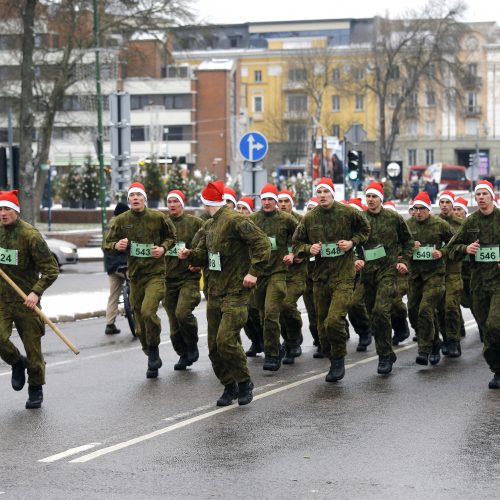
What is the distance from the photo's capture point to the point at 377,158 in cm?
11469

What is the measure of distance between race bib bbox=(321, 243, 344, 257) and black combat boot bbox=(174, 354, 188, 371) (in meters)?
2.15

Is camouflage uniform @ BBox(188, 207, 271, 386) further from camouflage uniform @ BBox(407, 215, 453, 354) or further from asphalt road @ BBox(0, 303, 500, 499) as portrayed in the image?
camouflage uniform @ BBox(407, 215, 453, 354)

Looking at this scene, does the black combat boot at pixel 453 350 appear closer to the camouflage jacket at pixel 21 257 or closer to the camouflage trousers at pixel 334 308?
the camouflage trousers at pixel 334 308

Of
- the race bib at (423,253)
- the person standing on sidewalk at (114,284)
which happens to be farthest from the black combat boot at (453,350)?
the person standing on sidewalk at (114,284)

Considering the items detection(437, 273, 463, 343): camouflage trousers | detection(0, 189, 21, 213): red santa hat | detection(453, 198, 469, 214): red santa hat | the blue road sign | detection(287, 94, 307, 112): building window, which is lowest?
detection(437, 273, 463, 343): camouflage trousers

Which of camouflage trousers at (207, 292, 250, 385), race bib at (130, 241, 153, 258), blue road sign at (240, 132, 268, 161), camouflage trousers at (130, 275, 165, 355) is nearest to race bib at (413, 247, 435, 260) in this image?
camouflage trousers at (130, 275, 165, 355)

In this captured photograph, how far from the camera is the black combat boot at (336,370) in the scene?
13055 mm

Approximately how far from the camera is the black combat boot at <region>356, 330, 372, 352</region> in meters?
15.9

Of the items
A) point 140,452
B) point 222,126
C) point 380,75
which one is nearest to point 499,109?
point 222,126

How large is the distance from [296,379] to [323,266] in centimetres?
118

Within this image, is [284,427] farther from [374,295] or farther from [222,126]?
[222,126]

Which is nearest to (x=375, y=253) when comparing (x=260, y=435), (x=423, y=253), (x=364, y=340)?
(x=423, y=253)

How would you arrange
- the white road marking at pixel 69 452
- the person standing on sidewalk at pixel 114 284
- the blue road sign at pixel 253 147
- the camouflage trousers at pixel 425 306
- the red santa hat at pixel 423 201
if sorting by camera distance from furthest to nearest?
the blue road sign at pixel 253 147 < the person standing on sidewalk at pixel 114 284 < the red santa hat at pixel 423 201 < the camouflage trousers at pixel 425 306 < the white road marking at pixel 69 452

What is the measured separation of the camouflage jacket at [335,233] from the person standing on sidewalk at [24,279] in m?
2.76
